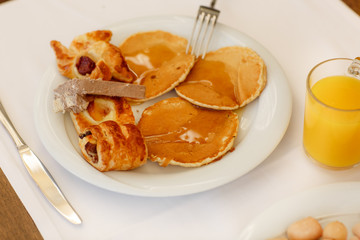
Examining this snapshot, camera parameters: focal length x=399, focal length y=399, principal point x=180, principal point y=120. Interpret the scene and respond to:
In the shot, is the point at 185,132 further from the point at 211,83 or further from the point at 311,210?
the point at 311,210

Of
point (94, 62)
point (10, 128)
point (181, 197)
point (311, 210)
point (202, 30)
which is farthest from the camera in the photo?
point (202, 30)

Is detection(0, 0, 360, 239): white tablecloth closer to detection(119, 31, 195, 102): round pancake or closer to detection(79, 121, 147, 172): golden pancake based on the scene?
detection(79, 121, 147, 172): golden pancake

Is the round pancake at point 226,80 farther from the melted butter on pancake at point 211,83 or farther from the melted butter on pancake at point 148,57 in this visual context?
the melted butter on pancake at point 148,57

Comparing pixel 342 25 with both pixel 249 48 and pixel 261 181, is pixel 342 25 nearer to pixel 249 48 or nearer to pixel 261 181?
pixel 249 48

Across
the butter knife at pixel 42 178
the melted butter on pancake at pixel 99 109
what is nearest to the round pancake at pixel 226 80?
the melted butter on pancake at pixel 99 109

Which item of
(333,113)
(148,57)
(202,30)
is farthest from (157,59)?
(333,113)

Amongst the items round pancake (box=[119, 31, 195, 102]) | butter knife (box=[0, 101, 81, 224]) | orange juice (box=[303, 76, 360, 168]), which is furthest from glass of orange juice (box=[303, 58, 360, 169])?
butter knife (box=[0, 101, 81, 224])

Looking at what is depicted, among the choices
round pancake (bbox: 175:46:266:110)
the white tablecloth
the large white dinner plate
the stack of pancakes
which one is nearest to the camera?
the large white dinner plate
